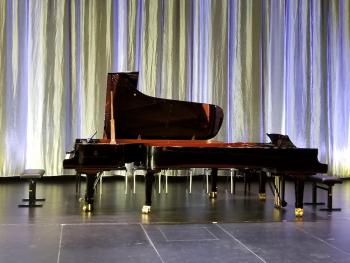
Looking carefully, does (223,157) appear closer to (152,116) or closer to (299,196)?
(299,196)

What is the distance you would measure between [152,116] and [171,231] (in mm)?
2187

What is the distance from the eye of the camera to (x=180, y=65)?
8.91 m

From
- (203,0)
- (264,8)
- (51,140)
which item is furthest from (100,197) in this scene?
(264,8)

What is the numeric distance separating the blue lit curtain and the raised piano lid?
2.42 meters

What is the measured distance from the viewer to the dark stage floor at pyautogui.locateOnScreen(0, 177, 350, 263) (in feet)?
11.5

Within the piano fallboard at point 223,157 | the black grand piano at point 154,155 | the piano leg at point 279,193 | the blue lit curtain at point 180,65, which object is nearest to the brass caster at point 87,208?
the black grand piano at point 154,155

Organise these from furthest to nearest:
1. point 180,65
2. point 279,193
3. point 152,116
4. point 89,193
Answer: point 180,65, point 152,116, point 279,193, point 89,193

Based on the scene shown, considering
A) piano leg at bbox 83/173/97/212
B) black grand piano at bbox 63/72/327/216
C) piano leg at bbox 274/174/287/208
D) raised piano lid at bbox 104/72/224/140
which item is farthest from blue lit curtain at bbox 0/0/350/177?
piano leg at bbox 274/174/287/208

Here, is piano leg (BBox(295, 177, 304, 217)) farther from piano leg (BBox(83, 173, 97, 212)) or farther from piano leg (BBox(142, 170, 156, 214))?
piano leg (BBox(83, 173, 97, 212))

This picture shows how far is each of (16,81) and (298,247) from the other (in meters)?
5.93

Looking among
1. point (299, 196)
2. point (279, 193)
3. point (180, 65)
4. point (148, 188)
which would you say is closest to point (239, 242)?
point (299, 196)

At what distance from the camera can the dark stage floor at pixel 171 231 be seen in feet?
11.5

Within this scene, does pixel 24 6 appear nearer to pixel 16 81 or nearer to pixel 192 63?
pixel 16 81

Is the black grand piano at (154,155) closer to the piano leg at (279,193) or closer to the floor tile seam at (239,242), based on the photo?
the piano leg at (279,193)
